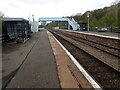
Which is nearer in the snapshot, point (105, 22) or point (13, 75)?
point (13, 75)

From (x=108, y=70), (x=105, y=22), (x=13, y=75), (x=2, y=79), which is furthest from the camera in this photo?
(x=105, y=22)

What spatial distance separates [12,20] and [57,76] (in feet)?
41.5

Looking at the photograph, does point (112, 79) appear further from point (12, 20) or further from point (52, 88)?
point (12, 20)

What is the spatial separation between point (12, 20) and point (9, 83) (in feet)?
41.2

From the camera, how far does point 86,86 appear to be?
4266 mm

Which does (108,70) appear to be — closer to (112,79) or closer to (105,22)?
(112,79)

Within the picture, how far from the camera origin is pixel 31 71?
5.73 metres

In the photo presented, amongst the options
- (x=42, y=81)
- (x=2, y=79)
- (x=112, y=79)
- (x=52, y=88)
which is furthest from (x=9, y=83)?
(x=112, y=79)

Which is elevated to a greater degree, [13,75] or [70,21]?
[70,21]

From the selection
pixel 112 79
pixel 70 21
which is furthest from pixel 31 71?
pixel 70 21

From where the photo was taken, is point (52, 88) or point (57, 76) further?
point (57, 76)

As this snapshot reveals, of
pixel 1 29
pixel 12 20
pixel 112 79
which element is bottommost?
pixel 112 79

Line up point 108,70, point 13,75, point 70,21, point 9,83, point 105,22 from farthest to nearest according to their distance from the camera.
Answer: point 70,21 → point 105,22 → point 108,70 → point 13,75 → point 9,83

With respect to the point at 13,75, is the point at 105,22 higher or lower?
higher
